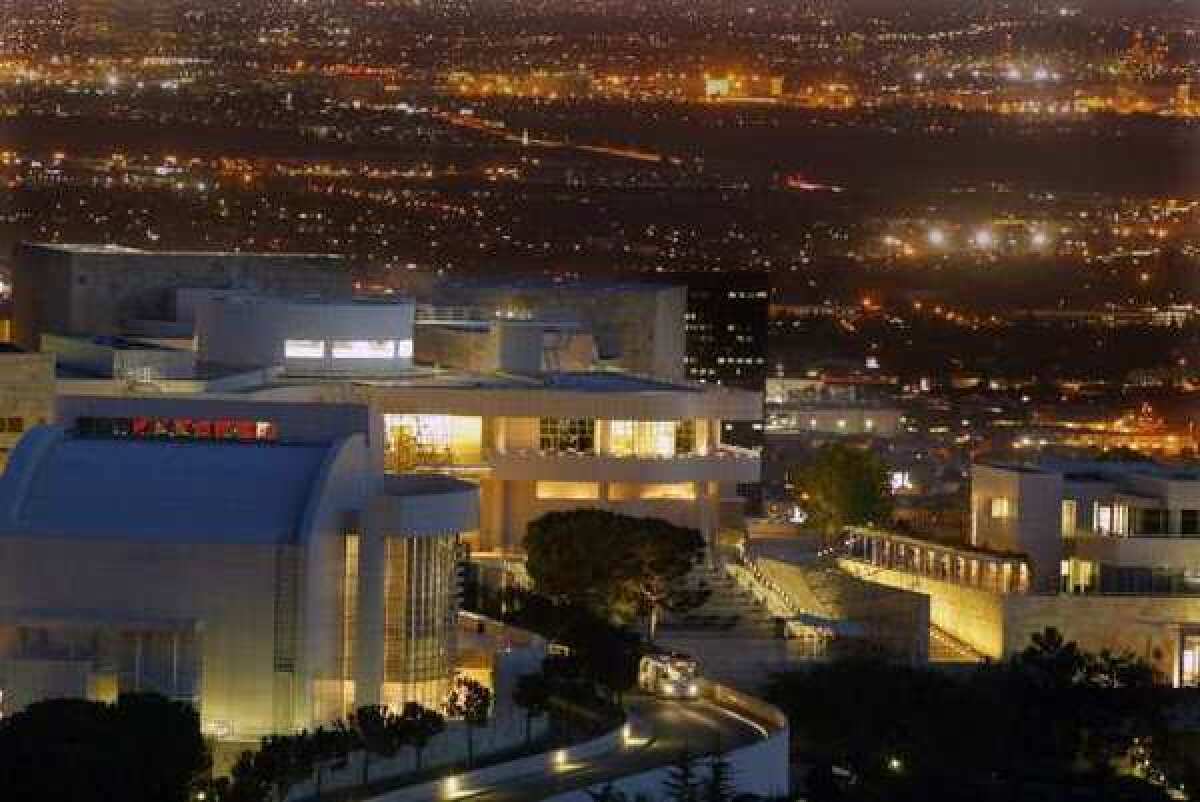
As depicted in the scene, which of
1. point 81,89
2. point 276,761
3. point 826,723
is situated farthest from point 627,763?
point 81,89

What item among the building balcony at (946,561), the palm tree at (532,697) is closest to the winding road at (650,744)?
the palm tree at (532,697)

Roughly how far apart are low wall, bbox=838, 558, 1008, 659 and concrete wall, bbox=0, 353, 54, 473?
47.8 feet

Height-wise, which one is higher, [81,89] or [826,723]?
[81,89]

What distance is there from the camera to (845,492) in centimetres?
9612

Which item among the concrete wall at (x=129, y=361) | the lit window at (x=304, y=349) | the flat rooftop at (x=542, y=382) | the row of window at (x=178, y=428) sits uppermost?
the lit window at (x=304, y=349)

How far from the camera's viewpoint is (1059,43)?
198 meters

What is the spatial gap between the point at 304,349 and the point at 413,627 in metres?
23.5

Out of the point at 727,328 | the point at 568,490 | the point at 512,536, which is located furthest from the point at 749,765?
the point at 727,328

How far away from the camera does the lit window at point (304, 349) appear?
A: 8819 cm

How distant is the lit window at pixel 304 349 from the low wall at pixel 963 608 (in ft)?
32.2

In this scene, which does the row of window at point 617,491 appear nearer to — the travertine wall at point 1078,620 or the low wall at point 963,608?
the low wall at point 963,608

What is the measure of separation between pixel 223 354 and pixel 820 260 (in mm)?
105889

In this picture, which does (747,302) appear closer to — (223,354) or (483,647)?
(223,354)

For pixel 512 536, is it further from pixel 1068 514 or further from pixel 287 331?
pixel 1068 514
